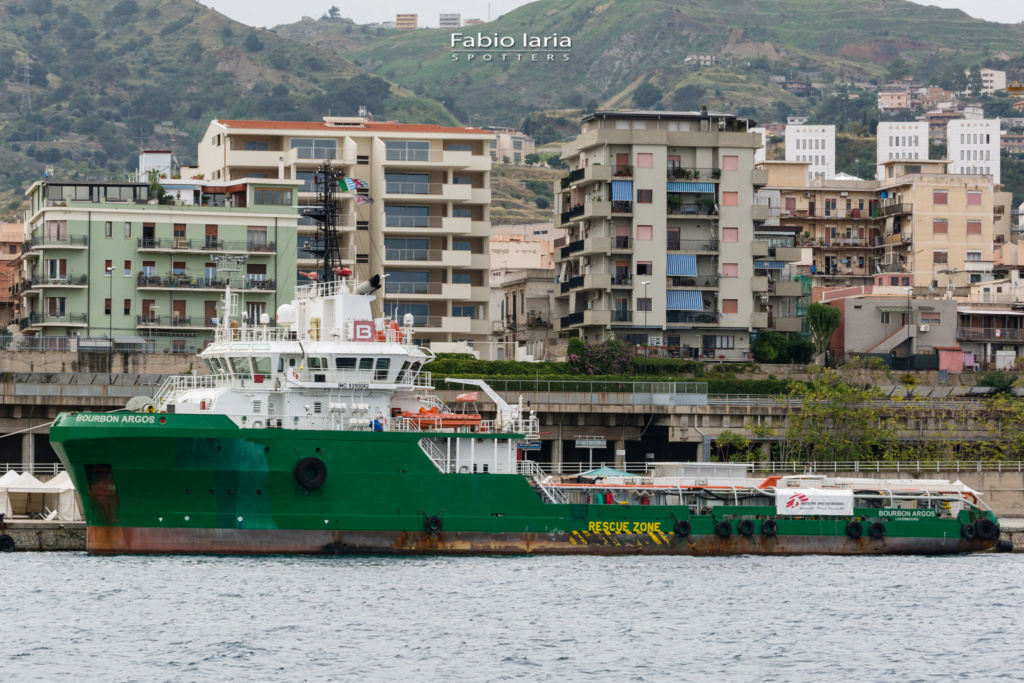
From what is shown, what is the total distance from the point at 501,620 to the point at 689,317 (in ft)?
182

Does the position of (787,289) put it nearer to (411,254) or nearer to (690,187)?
(690,187)

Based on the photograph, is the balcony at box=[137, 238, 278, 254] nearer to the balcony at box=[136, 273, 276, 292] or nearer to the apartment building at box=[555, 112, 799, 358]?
the balcony at box=[136, 273, 276, 292]

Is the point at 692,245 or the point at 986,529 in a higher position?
the point at 692,245

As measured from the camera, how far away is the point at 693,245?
3701 inches

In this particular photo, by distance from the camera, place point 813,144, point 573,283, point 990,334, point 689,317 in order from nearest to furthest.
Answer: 1. point 689,317
2. point 573,283
3. point 990,334
4. point 813,144

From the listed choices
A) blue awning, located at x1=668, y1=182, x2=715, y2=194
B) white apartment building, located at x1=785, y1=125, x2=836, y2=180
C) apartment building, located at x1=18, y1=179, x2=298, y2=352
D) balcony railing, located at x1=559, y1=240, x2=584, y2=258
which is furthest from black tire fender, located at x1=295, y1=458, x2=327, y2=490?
white apartment building, located at x1=785, y1=125, x2=836, y2=180

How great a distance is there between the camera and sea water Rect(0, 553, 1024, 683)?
3409cm

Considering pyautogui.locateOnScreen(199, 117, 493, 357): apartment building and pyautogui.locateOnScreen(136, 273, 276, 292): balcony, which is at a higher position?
pyautogui.locateOnScreen(199, 117, 493, 357): apartment building

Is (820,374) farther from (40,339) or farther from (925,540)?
(40,339)

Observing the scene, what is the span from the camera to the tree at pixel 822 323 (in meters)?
93.1

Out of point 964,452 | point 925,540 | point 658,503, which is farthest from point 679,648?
point 964,452

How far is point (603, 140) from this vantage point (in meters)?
93.5

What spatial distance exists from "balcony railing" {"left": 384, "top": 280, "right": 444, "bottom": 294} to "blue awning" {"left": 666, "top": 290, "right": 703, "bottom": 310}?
13310 mm

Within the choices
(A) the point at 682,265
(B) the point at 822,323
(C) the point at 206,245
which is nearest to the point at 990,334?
(B) the point at 822,323
